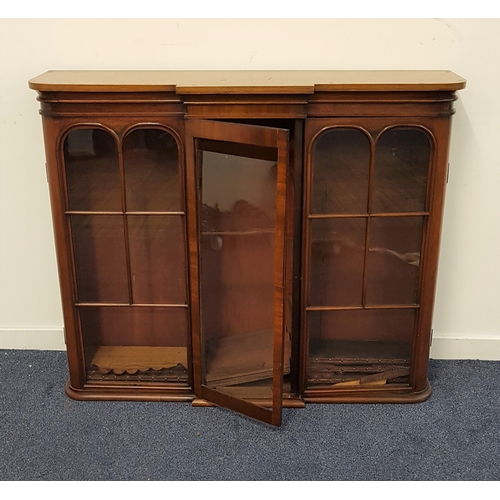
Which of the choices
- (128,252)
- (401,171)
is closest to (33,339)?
(128,252)

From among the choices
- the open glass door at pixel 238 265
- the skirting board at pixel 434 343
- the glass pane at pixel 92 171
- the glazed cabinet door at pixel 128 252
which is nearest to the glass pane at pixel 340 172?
the open glass door at pixel 238 265

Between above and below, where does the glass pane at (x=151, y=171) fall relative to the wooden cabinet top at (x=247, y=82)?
below

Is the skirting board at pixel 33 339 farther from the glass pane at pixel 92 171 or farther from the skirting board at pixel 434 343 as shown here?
the glass pane at pixel 92 171

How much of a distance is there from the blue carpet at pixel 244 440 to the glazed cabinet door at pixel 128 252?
0.46 feet

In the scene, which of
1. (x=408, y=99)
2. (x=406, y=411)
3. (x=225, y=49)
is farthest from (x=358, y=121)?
(x=406, y=411)

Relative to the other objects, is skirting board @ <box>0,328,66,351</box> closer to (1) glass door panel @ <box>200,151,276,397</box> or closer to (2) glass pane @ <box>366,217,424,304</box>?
(1) glass door panel @ <box>200,151,276,397</box>

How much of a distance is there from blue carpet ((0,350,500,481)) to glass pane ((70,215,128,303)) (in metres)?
0.36

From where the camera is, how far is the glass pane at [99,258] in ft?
6.05

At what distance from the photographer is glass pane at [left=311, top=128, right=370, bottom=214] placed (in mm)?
1721

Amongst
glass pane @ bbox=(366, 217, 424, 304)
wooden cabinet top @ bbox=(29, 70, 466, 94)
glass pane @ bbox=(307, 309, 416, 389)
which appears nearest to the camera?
wooden cabinet top @ bbox=(29, 70, 466, 94)

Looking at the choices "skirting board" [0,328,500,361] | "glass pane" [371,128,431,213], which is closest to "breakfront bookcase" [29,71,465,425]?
"glass pane" [371,128,431,213]

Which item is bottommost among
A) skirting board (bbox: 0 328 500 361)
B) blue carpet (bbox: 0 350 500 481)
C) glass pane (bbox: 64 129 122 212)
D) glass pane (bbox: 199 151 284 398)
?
blue carpet (bbox: 0 350 500 481)

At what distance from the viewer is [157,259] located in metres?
1.92

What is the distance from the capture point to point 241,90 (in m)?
1.59
